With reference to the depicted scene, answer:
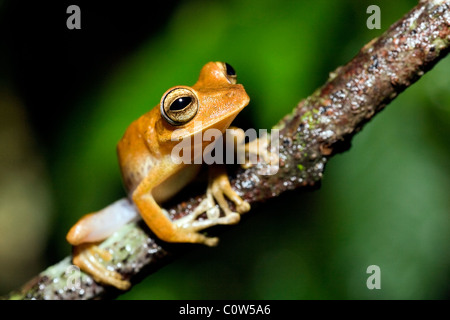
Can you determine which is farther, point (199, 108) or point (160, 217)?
point (160, 217)

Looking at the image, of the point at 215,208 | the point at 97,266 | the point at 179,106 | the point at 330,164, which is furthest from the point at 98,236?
the point at 330,164

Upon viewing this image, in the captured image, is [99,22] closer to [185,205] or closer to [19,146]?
[19,146]

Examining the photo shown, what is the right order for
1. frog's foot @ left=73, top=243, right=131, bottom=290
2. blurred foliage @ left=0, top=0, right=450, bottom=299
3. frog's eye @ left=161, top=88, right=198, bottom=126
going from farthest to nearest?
blurred foliage @ left=0, top=0, right=450, bottom=299 → frog's foot @ left=73, top=243, right=131, bottom=290 → frog's eye @ left=161, top=88, right=198, bottom=126

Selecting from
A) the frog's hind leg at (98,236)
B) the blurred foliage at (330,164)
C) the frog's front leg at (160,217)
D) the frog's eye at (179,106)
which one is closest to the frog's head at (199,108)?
the frog's eye at (179,106)

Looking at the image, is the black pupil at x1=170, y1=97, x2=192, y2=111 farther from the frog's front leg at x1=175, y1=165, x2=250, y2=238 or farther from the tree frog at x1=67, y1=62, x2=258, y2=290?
the frog's front leg at x1=175, y1=165, x2=250, y2=238

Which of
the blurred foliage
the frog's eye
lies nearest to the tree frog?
the frog's eye

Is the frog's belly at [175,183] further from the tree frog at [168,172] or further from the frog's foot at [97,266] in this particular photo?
the frog's foot at [97,266]

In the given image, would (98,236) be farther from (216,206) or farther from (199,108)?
(199,108)
